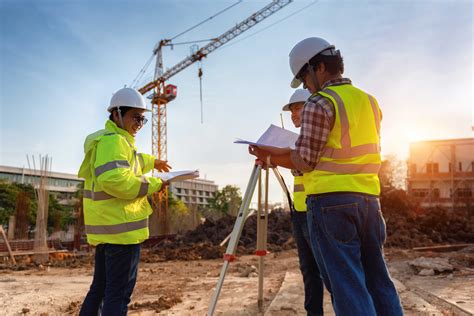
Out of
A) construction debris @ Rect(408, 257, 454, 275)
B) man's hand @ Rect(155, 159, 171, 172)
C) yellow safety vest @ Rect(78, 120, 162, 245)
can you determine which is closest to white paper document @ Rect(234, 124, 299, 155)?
yellow safety vest @ Rect(78, 120, 162, 245)

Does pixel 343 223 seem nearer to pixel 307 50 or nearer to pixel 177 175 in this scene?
pixel 307 50

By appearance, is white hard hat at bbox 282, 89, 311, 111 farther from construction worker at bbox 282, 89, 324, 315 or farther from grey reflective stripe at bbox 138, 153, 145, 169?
grey reflective stripe at bbox 138, 153, 145, 169

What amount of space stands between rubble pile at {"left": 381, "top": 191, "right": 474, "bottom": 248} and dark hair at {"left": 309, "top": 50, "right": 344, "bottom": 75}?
1117cm

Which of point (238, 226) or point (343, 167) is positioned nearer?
point (343, 167)

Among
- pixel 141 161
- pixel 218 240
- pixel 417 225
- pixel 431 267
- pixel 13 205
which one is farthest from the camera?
pixel 13 205

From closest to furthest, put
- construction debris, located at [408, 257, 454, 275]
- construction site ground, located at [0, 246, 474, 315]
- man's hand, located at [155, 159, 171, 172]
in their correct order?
man's hand, located at [155, 159, 171, 172] → construction site ground, located at [0, 246, 474, 315] → construction debris, located at [408, 257, 454, 275]

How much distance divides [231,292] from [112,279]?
3.05m

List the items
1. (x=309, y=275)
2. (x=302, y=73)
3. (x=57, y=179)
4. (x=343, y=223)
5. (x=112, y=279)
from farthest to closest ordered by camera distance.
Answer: (x=57, y=179)
(x=309, y=275)
(x=112, y=279)
(x=302, y=73)
(x=343, y=223)

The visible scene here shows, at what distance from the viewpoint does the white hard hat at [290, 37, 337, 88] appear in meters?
2.06

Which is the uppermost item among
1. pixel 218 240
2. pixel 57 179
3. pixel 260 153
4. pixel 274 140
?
pixel 57 179

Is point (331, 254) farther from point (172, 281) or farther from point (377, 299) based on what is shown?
point (172, 281)

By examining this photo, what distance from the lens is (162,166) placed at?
3.33 meters

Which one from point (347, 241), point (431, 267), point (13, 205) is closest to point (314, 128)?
point (347, 241)

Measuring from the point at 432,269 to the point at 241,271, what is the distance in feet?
10.7
